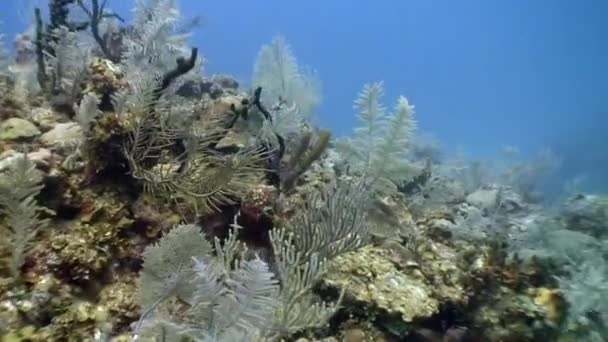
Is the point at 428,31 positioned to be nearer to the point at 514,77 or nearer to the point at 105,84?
the point at 514,77

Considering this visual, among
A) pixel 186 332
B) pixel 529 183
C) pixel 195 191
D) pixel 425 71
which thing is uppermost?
pixel 425 71

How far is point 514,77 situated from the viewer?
164m

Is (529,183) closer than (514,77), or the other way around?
(529,183)

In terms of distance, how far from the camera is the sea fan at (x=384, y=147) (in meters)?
5.47

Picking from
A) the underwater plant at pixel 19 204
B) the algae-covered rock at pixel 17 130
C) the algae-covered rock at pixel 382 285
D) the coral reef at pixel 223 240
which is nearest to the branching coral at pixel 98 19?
the coral reef at pixel 223 240

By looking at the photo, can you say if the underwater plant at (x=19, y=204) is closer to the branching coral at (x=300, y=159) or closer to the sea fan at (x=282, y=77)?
the branching coral at (x=300, y=159)

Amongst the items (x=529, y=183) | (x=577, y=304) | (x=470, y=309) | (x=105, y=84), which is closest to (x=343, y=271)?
(x=470, y=309)

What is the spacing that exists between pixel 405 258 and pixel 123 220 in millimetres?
2524

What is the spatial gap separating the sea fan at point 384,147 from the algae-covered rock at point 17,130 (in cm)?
317

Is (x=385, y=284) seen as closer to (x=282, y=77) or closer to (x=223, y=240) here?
(x=223, y=240)

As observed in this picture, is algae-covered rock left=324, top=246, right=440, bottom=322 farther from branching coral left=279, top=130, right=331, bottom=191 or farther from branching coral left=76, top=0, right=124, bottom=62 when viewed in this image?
branching coral left=76, top=0, right=124, bottom=62

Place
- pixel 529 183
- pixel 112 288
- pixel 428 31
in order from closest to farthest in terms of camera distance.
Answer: pixel 112 288
pixel 529 183
pixel 428 31

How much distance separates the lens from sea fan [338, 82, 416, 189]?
5469mm

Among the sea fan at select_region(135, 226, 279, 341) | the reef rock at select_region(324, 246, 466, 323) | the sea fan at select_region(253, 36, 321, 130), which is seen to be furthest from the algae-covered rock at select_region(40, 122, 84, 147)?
the sea fan at select_region(253, 36, 321, 130)
